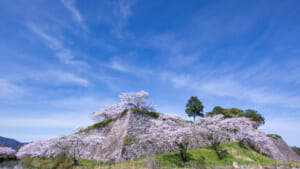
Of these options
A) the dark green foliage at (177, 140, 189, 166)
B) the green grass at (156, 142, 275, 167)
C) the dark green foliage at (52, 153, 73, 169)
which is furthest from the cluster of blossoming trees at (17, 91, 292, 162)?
the dark green foliage at (52, 153, 73, 169)

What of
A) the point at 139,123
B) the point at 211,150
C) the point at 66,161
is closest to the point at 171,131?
the point at 139,123

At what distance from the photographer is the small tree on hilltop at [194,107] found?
4259 cm

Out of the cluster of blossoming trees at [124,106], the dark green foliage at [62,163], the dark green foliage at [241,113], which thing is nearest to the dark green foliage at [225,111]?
the dark green foliage at [241,113]

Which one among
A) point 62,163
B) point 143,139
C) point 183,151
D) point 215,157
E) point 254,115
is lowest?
point 62,163

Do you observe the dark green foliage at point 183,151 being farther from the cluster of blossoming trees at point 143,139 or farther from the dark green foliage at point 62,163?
the dark green foliage at point 62,163

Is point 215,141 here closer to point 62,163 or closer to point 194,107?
point 62,163

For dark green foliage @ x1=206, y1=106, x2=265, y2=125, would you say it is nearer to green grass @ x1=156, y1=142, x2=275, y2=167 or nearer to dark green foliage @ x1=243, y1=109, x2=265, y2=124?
dark green foliage @ x1=243, y1=109, x2=265, y2=124

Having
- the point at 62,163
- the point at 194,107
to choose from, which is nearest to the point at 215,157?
the point at 62,163

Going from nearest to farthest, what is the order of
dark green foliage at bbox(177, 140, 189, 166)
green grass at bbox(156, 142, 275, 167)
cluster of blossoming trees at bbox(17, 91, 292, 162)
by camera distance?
dark green foliage at bbox(177, 140, 189, 166)
green grass at bbox(156, 142, 275, 167)
cluster of blossoming trees at bbox(17, 91, 292, 162)

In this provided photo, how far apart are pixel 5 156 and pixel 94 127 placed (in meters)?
18.5

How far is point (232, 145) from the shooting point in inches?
858

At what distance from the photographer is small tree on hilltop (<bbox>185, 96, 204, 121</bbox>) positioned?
4259 cm

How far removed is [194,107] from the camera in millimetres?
42938

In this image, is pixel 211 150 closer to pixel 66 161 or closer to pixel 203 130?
pixel 203 130
